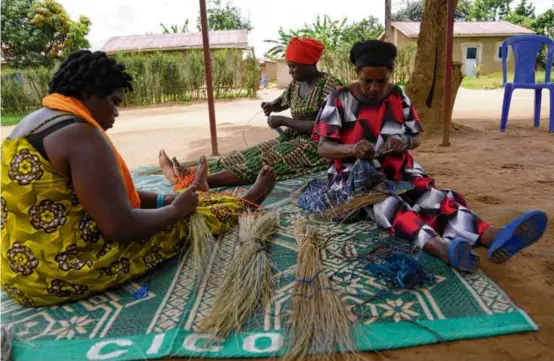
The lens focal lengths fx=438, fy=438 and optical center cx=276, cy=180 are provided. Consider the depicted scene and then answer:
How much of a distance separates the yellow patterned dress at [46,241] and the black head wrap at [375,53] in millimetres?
1708

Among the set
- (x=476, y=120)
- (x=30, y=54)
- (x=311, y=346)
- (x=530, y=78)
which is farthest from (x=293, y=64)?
(x=30, y=54)

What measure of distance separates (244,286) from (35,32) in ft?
78.1

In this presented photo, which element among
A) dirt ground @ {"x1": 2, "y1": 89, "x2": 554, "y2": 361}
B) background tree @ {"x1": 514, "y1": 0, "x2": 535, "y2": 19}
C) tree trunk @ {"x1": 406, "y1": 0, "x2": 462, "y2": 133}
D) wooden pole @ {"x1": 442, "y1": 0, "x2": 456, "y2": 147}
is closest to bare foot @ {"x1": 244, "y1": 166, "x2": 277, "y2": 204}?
dirt ground @ {"x1": 2, "y1": 89, "x2": 554, "y2": 361}

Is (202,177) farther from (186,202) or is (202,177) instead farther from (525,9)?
(525,9)

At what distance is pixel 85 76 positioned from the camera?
1861 mm

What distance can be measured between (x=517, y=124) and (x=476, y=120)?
3.03ft

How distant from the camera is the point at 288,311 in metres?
1.83

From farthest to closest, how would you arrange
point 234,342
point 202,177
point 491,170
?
point 491,170 < point 202,177 < point 234,342

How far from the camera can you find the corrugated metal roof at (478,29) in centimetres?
2413

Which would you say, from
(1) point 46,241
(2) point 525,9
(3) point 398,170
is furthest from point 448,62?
(2) point 525,9

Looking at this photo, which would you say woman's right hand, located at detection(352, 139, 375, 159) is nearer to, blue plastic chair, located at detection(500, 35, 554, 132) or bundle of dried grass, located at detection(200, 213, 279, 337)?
bundle of dried grass, located at detection(200, 213, 279, 337)

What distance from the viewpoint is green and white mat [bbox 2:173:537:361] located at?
1.64 meters

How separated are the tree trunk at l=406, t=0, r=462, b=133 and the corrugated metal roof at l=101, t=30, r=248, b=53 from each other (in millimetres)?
16979

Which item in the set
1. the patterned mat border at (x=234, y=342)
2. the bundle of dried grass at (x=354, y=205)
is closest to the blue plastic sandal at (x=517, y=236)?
the patterned mat border at (x=234, y=342)
